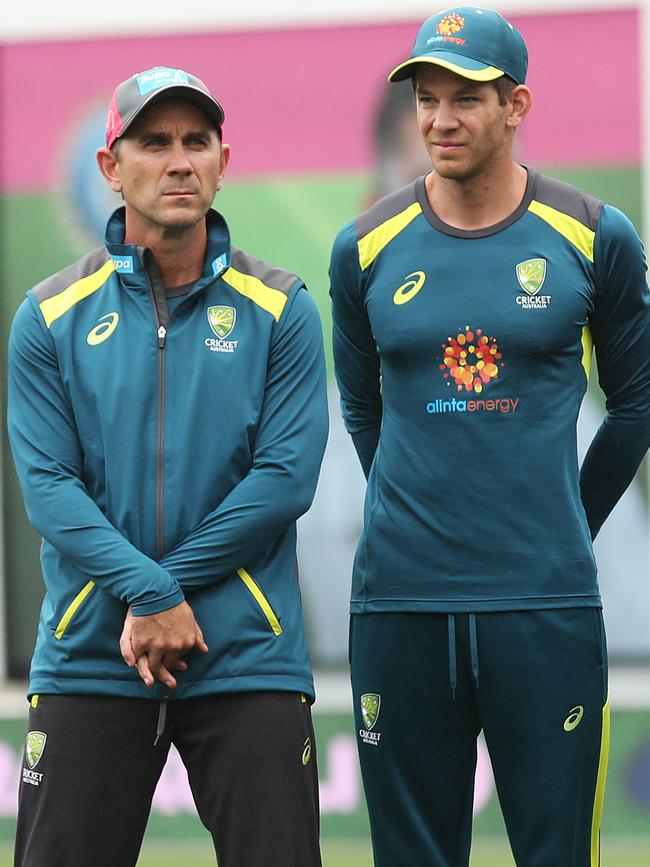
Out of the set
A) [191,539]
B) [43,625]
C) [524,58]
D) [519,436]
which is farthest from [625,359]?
[43,625]

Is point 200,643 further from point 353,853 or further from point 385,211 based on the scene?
point 353,853

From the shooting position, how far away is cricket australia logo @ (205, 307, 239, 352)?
9.97 feet

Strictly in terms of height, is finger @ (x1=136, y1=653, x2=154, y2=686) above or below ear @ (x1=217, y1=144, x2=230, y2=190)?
below

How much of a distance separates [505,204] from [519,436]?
1.49 feet

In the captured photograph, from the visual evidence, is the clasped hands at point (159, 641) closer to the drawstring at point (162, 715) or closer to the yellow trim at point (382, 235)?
the drawstring at point (162, 715)

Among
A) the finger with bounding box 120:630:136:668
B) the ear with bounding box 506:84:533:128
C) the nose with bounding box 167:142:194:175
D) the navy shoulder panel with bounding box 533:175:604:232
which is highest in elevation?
the ear with bounding box 506:84:533:128

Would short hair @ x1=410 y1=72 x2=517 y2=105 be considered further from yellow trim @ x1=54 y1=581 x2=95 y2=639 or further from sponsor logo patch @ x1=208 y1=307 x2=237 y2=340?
yellow trim @ x1=54 y1=581 x2=95 y2=639

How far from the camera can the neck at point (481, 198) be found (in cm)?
315

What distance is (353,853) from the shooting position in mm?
5656

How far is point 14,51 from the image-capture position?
19.4ft

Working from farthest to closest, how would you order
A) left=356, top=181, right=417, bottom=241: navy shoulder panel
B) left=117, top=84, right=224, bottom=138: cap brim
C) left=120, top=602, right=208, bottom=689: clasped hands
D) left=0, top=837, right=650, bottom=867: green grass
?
left=0, top=837, right=650, bottom=867: green grass → left=356, top=181, right=417, bottom=241: navy shoulder panel → left=117, top=84, right=224, bottom=138: cap brim → left=120, top=602, right=208, bottom=689: clasped hands

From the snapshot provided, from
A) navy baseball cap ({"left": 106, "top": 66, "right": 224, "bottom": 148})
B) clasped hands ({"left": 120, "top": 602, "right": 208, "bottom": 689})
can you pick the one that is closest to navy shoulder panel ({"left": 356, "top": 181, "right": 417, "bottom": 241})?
navy baseball cap ({"left": 106, "top": 66, "right": 224, "bottom": 148})

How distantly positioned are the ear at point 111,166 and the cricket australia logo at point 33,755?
1021 mm

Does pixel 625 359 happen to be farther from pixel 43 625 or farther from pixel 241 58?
pixel 241 58
